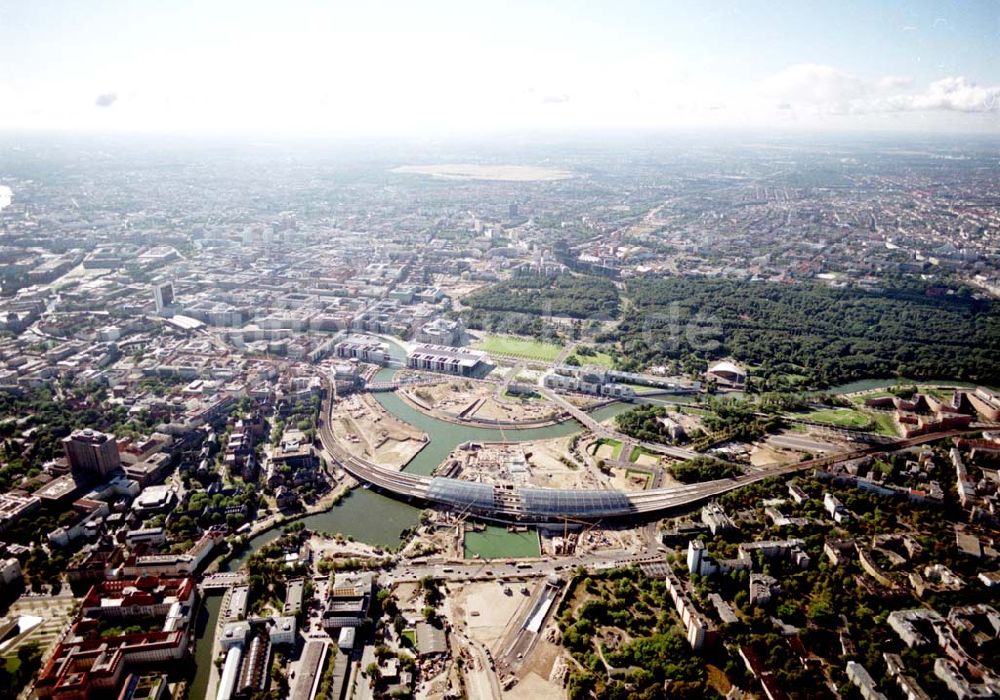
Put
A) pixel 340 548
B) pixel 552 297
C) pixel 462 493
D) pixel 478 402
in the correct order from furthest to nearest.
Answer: pixel 552 297
pixel 478 402
pixel 462 493
pixel 340 548

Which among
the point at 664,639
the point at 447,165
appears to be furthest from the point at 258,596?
the point at 447,165

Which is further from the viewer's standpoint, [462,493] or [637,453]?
[637,453]

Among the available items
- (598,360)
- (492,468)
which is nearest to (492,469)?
(492,468)

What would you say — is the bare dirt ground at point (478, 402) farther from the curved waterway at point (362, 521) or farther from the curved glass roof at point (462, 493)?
the curved waterway at point (362, 521)

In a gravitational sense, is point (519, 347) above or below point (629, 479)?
above

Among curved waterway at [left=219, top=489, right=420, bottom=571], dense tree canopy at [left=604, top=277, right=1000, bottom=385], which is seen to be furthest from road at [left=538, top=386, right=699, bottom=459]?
curved waterway at [left=219, top=489, right=420, bottom=571]

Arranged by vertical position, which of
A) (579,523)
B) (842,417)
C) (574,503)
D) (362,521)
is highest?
(574,503)

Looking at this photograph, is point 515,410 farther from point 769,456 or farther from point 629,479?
point 769,456
